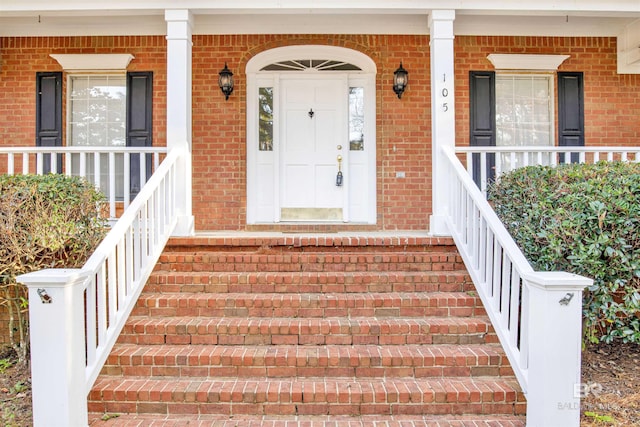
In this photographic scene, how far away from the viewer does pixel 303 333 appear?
3.14 m

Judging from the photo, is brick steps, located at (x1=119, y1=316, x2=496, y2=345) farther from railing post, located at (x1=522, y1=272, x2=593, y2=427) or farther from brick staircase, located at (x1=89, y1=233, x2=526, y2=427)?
railing post, located at (x1=522, y1=272, x2=593, y2=427)

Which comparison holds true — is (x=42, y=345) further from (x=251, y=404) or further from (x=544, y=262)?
(x=544, y=262)

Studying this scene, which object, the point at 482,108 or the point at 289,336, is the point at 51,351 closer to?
the point at 289,336

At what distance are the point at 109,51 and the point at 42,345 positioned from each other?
4.70 meters

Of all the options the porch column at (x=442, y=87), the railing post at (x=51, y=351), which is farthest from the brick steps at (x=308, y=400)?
the porch column at (x=442, y=87)

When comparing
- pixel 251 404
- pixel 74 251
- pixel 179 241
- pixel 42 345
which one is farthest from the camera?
pixel 179 241

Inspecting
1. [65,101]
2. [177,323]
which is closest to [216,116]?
[65,101]

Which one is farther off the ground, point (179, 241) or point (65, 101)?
point (65, 101)

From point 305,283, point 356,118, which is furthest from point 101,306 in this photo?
point 356,118

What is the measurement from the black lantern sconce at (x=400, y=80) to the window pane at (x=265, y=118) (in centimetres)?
178

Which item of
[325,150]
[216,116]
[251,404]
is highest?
[216,116]

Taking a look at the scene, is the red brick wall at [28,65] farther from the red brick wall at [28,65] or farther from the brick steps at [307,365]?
the brick steps at [307,365]

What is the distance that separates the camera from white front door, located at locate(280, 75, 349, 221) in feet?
19.0

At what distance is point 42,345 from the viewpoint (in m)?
2.43
